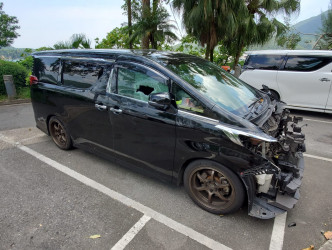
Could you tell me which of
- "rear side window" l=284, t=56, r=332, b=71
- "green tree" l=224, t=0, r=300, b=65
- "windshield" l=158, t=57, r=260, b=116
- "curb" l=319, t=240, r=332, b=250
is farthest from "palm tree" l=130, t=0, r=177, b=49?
"curb" l=319, t=240, r=332, b=250

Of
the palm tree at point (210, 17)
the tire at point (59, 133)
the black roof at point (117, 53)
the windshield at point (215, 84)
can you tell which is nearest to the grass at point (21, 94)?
the tire at point (59, 133)

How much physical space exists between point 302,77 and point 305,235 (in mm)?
5330

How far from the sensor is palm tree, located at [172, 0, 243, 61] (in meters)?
7.89

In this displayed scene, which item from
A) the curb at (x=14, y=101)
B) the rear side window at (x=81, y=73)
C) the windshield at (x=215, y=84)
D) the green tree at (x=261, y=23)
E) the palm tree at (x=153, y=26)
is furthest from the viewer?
the green tree at (x=261, y=23)

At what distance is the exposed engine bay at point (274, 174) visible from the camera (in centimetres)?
211

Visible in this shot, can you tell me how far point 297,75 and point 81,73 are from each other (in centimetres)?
592

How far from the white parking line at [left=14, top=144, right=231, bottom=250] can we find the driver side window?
1.27 m

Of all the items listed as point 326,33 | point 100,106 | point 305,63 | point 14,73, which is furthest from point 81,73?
point 326,33

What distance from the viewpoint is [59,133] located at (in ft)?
13.2

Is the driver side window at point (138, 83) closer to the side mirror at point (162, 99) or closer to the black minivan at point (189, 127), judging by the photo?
the black minivan at point (189, 127)

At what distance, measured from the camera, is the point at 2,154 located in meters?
3.93

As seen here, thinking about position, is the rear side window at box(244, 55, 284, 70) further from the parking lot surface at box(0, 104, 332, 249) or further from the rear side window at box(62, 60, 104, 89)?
the rear side window at box(62, 60, 104, 89)

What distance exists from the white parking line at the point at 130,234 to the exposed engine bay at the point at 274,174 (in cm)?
112

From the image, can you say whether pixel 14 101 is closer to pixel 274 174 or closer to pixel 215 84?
pixel 215 84
